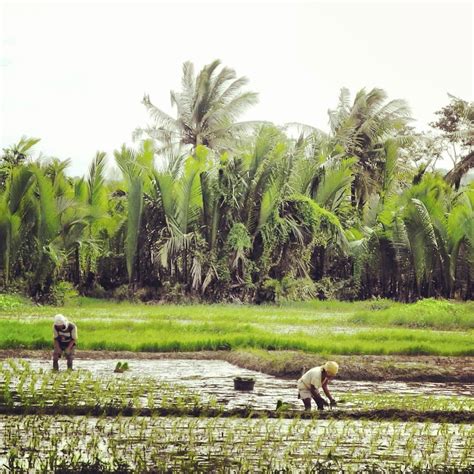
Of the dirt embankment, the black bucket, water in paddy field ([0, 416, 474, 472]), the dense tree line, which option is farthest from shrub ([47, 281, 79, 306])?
water in paddy field ([0, 416, 474, 472])

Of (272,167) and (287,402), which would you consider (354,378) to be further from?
(272,167)

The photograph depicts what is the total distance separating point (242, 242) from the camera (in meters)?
25.6

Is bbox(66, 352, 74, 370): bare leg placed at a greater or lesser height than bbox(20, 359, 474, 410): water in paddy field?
greater

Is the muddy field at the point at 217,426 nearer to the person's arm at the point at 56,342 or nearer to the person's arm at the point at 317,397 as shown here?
the person's arm at the point at 317,397

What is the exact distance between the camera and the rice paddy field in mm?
7699

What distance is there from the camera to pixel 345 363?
46.4ft

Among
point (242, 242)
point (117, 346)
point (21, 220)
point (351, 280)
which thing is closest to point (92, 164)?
point (21, 220)

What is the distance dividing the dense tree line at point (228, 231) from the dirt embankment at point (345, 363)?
8333 millimetres

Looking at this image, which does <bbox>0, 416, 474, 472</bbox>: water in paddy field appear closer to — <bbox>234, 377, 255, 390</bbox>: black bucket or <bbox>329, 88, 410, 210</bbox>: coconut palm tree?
<bbox>234, 377, 255, 390</bbox>: black bucket

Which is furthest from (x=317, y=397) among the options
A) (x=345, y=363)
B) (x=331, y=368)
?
(x=345, y=363)

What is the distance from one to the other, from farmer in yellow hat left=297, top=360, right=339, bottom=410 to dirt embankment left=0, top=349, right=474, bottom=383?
3.36 meters

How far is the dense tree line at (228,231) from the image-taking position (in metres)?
24.5

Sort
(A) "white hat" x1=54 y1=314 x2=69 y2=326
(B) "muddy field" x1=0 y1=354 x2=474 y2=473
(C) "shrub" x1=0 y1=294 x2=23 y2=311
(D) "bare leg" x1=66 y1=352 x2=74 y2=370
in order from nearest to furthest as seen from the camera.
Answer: (B) "muddy field" x1=0 y1=354 x2=474 y2=473 < (A) "white hat" x1=54 y1=314 x2=69 y2=326 < (D) "bare leg" x1=66 y1=352 x2=74 y2=370 < (C) "shrub" x1=0 y1=294 x2=23 y2=311

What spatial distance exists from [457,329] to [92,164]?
35.5 feet
